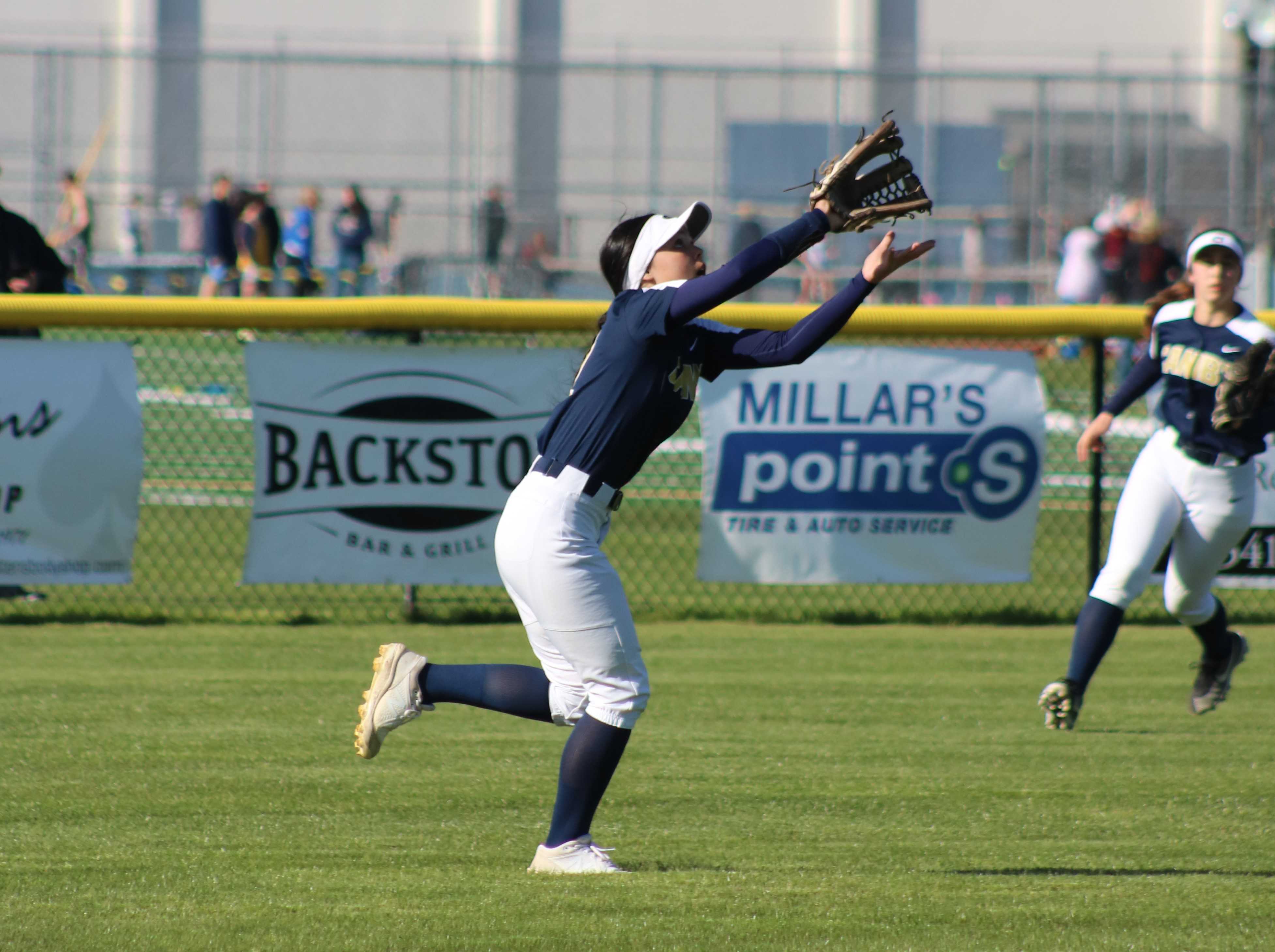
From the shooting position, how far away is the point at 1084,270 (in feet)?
60.7

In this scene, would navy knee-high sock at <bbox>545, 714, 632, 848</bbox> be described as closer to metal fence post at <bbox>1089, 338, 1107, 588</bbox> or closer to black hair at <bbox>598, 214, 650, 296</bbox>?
Answer: black hair at <bbox>598, 214, 650, 296</bbox>

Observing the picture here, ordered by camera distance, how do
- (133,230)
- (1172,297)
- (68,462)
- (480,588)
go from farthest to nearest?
(133,230)
(480,588)
(68,462)
(1172,297)

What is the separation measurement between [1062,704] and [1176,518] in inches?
32.8

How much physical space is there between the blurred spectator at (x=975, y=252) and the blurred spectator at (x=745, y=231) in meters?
2.47

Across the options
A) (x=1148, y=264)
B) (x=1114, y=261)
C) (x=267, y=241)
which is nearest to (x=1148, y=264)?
(x=1148, y=264)

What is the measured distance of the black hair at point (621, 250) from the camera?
4.32 m

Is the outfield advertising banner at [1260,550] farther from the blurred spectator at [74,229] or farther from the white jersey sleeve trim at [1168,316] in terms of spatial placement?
the blurred spectator at [74,229]

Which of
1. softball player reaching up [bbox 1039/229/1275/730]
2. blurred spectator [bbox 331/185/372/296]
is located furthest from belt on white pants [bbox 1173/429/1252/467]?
blurred spectator [bbox 331/185/372/296]

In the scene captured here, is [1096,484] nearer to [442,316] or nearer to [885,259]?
[442,316]

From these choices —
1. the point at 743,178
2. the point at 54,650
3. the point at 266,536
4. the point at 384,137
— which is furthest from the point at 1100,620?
the point at 384,137

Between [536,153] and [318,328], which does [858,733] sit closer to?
[318,328]

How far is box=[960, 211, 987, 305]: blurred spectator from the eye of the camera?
1959 centimetres

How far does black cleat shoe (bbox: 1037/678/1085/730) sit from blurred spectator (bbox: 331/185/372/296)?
14123mm

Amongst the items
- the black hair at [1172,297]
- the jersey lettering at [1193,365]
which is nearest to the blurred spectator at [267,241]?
the black hair at [1172,297]
